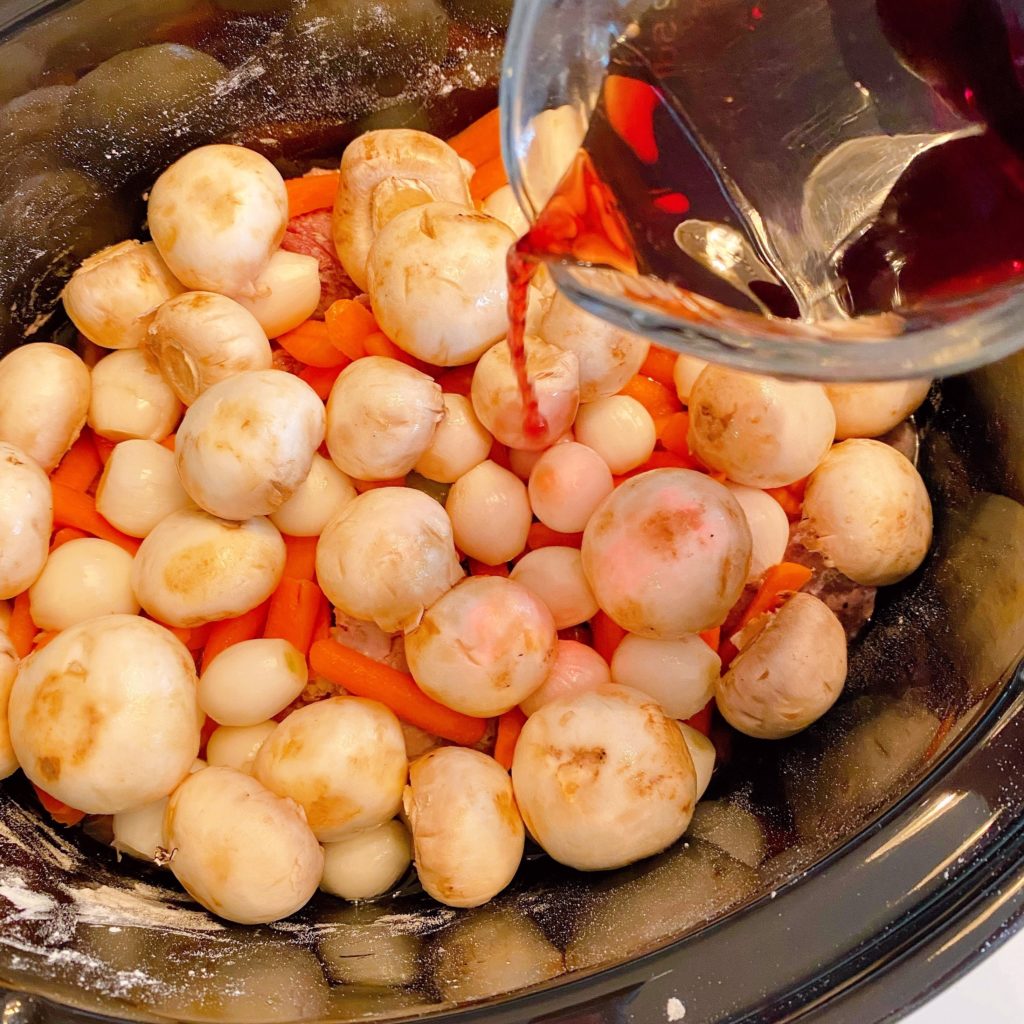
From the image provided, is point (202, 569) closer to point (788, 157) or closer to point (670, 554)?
point (670, 554)

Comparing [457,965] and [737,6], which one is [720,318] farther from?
[457,965]

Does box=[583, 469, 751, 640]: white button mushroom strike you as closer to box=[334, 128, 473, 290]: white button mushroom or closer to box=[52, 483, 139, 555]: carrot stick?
box=[334, 128, 473, 290]: white button mushroom

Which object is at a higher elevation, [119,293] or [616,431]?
[119,293]

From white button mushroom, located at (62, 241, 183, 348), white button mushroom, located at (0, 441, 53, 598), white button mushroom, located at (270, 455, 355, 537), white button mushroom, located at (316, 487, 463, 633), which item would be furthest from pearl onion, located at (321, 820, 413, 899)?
white button mushroom, located at (62, 241, 183, 348)

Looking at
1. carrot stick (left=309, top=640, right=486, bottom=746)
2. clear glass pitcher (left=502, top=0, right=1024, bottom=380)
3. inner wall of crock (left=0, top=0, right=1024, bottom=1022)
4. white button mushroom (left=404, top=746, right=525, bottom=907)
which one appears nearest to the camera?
clear glass pitcher (left=502, top=0, right=1024, bottom=380)

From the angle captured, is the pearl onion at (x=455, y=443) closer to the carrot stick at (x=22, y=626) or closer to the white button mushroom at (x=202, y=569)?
the white button mushroom at (x=202, y=569)

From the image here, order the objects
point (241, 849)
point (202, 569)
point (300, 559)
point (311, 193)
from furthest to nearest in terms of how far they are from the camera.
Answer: point (311, 193)
point (300, 559)
point (202, 569)
point (241, 849)

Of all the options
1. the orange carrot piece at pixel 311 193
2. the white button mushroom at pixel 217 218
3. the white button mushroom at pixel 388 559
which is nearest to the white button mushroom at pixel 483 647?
the white button mushroom at pixel 388 559

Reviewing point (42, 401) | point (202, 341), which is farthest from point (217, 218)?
point (42, 401)
